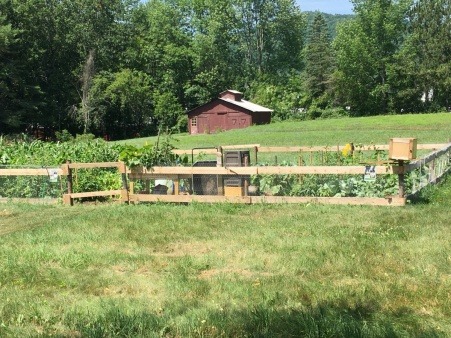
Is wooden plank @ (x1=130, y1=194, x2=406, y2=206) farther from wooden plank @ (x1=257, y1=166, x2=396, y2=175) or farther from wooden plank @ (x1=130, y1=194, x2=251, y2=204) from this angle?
wooden plank @ (x1=257, y1=166, x2=396, y2=175)

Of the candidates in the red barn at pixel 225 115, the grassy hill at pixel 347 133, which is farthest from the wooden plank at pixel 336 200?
the red barn at pixel 225 115

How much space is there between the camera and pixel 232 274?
5.87 metres

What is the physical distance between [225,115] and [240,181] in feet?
163

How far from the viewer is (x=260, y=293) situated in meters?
5.09

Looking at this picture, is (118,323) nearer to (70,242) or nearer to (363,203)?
(70,242)

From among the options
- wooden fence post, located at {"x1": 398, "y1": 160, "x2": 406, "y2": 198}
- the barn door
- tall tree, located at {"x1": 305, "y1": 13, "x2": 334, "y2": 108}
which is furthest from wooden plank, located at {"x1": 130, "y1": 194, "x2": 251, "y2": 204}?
tall tree, located at {"x1": 305, "y1": 13, "x2": 334, "y2": 108}

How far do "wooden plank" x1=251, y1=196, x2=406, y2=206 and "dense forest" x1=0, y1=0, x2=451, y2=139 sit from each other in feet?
158

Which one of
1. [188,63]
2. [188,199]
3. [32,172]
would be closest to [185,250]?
[188,199]

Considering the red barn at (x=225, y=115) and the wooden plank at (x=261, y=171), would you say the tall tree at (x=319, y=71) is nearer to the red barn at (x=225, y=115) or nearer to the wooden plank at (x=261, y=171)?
the red barn at (x=225, y=115)

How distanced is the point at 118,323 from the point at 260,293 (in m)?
1.46

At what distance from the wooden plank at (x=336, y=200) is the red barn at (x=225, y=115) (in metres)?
47.2

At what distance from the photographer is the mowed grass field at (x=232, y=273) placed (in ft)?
14.0

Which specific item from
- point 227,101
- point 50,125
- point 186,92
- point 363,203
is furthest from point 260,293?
point 186,92

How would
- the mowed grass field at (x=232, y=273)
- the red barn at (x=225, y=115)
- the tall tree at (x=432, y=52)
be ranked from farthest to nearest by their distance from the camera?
the tall tree at (x=432, y=52)
the red barn at (x=225, y=115)
the mowed grass field at (x=232, y=273)
